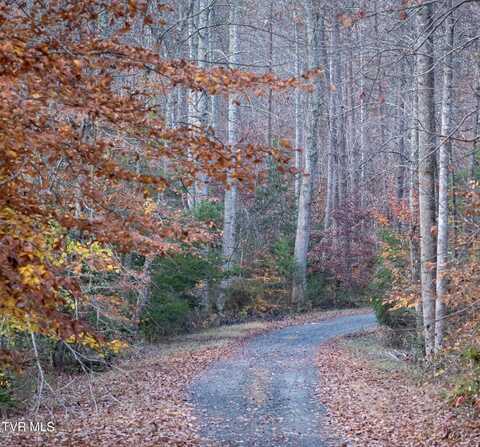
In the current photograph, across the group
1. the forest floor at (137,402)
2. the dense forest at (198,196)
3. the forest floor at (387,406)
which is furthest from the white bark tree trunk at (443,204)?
the forest floor at (137,402)

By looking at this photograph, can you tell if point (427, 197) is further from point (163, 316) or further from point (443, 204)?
point (163, 316)

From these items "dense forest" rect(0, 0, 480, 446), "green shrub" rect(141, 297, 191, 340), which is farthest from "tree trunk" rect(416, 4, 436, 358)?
"green shrub" rect(141, 297, 191, 340)

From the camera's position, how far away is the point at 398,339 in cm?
2020

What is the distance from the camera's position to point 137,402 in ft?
40.6

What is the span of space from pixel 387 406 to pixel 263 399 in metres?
2.19

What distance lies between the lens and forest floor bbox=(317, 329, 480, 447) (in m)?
9.70

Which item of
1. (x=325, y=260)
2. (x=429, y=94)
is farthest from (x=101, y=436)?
(x=325, y=260)

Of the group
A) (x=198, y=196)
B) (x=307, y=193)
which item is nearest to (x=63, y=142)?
(x=198, y=196)

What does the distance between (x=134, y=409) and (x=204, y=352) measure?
6324 millimetres

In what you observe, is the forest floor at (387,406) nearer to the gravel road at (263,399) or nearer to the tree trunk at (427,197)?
the gravel road at (263,399)

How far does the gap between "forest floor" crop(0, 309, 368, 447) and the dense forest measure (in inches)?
11.7

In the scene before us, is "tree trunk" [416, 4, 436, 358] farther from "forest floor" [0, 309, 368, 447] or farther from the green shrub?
the green shrub

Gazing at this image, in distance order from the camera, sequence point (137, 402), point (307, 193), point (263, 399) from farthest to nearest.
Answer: point (307, 193) < point (137, 402) < point (263, 399)

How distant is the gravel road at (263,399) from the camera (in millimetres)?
10023
